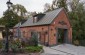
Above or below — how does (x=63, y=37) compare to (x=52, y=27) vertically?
below

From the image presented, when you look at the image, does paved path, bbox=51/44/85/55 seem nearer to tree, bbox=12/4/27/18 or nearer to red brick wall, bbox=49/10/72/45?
red brick wall, bbox=49/10/72/45

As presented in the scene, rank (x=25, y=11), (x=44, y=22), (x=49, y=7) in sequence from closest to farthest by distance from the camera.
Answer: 1. (x=44, y=22)
2. (x=49, y=7)
3. (x=25, y=11)

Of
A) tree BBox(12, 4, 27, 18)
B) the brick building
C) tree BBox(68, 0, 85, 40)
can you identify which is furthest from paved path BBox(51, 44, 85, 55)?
tree BBox(12, 4, 27, 18)

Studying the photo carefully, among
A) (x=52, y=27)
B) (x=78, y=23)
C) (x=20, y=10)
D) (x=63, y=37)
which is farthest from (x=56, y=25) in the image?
(x=20, y=10)

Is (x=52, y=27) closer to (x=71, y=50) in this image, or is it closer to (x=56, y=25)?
(x=56, y=25)

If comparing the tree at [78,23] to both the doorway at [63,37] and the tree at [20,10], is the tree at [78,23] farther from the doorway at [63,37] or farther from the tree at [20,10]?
the tree at [20,10]

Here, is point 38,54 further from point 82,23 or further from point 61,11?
point 82,23

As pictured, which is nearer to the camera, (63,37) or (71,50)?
(71,50)

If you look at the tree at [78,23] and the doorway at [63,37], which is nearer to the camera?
the doorway at [63,37]

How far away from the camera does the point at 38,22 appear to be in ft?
121

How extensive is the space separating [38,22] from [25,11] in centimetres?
3554

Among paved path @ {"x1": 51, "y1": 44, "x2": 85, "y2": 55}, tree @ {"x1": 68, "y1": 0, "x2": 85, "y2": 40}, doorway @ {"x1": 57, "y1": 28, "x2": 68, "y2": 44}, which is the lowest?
paved path @ {"x1": 51, "y1": 44, "x2": 85, "y2": 55}

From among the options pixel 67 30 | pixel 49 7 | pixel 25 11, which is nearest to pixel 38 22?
pixel 67 30

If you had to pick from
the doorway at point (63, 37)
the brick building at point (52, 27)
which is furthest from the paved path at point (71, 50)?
the doorway at point (63, 37)
